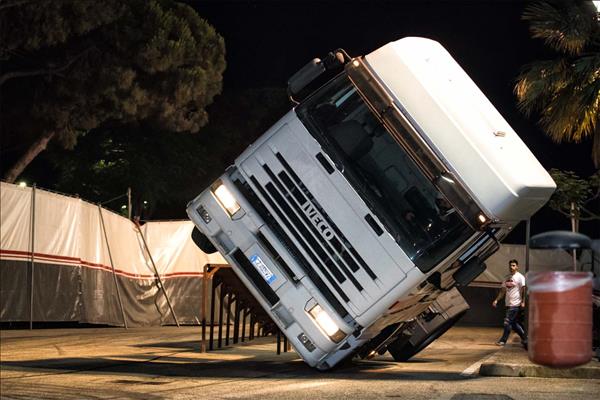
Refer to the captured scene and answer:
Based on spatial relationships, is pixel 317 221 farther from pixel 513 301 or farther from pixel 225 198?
pixel 513 301

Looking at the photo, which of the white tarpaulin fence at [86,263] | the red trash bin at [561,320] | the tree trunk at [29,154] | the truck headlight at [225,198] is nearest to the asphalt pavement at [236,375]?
the white tarpaulin fence at [86,263]

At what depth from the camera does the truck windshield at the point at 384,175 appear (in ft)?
36.7

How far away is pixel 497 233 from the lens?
1213 cm

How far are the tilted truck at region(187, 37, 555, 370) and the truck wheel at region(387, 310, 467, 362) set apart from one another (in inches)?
116

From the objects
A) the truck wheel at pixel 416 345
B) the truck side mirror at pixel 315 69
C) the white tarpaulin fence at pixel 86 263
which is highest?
the white tarpaulin fence at pixel 86 263

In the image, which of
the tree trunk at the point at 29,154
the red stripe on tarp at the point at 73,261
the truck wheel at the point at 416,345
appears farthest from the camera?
the tree trunk at the point at 29,154

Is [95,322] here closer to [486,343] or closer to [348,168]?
[486,343]

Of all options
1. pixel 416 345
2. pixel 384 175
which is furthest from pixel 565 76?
pixel 384 175

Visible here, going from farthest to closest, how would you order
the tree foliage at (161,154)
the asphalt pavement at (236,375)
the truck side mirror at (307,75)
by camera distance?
the tree foliage at (161,154), the truck side mirror at (307,75), the asphalt pavement at (236,375)

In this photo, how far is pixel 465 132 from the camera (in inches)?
435

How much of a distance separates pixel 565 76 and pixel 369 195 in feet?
27.2

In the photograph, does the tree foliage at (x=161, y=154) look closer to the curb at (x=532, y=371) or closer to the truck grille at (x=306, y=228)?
the curb at (x=532, y=371)

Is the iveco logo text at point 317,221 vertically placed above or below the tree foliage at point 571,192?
above

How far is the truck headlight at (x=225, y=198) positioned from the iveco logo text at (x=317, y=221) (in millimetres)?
927
